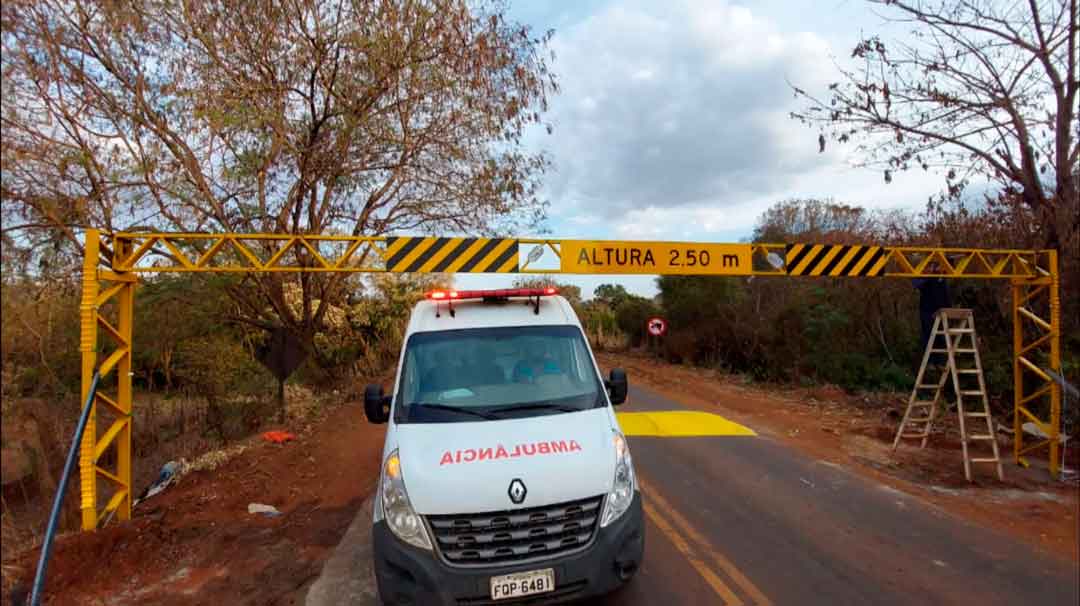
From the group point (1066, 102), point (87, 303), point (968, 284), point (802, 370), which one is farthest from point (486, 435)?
point (802, 370)

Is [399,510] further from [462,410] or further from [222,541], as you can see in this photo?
[222,541]

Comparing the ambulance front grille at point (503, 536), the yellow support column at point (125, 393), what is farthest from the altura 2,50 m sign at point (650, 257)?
the yellow support column at point (125, 393)

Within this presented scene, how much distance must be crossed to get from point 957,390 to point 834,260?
88.3 inches

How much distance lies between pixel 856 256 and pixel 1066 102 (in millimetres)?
5653

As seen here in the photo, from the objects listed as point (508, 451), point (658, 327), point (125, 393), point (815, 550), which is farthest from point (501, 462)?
point (658, 327)

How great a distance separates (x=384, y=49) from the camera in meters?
10.4

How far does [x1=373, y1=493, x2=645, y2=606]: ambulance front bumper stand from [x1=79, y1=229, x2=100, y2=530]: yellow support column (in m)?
4.00

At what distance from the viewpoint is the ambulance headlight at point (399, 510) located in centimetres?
352

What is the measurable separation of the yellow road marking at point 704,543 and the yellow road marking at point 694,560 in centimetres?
9

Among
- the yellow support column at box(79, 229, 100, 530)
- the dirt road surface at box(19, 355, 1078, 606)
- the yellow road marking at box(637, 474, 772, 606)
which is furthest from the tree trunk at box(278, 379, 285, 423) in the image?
the yellow road marking at box(637, 474, 772, 606)

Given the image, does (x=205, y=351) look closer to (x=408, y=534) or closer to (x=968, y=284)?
(x=408, y=534)

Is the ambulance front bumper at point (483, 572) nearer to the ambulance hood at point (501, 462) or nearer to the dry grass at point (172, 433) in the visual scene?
the ambulance hood at point (501, 462)

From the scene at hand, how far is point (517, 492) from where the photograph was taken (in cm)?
353

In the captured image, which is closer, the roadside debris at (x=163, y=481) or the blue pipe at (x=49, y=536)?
the blue pipe at (x=49, y=536)
